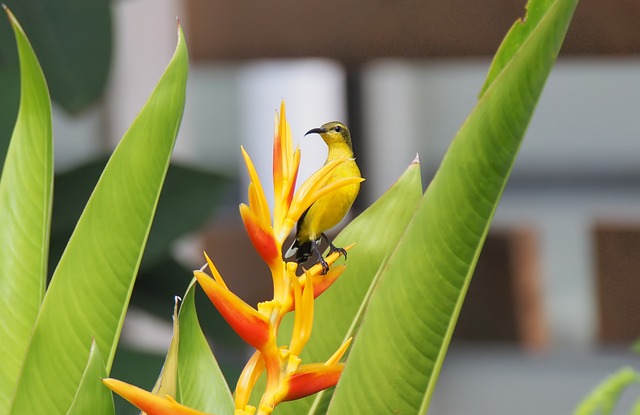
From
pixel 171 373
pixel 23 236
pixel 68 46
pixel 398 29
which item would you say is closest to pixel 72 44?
pixel 68 46

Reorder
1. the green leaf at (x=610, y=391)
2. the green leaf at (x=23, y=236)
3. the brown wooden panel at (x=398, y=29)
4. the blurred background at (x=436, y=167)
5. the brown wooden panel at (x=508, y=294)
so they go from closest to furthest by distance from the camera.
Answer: the green leaf at (x=23, y=236) → the green leaf at (x=610, y=391) → the brown wooden panel at (x=398, y=29) → the blurred background at (x=436, y=167) → the brown wooden panel at (x=508, y=294)

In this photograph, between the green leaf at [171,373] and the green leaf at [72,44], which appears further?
the green leaf at [72,44]

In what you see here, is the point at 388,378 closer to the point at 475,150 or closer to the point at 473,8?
the point at 475,150

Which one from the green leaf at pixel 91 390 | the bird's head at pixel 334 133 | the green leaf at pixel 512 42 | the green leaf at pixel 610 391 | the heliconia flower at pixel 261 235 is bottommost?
the green leaf at pixel 610 391

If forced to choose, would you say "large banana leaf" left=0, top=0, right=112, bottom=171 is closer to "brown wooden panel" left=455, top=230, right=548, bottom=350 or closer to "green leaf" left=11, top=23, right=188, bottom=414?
"green leaf" left=11, top=23, right=188, bottom=414

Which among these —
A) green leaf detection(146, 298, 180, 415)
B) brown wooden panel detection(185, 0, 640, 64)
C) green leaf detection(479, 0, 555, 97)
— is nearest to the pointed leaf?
green leaf detection(146, 298, 180, 415)

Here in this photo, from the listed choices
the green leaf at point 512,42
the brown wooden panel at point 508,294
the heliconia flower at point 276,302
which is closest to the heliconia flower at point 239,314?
the heliconia flower at point 276,302

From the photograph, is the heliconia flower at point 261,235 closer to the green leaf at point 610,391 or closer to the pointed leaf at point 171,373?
the pointed leaf at point 171,373
